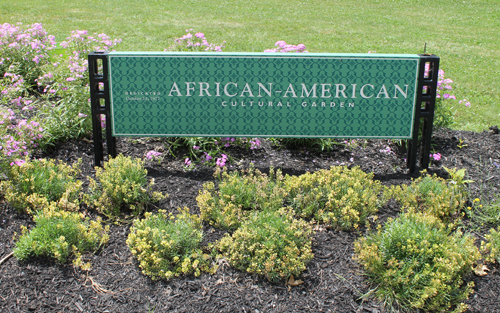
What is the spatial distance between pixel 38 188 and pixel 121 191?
0.75 metres

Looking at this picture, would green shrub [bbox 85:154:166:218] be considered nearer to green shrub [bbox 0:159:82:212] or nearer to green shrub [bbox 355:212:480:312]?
green shrub [bbox 0:159:82:212]

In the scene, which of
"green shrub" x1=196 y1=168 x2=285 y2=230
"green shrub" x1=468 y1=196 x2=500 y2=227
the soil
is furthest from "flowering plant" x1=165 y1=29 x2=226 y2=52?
"green shrub" x1=468 y1=196 x2=500 y2=227

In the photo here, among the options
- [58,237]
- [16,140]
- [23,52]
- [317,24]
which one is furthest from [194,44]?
[317,24]

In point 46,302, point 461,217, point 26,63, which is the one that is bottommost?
point 46,302

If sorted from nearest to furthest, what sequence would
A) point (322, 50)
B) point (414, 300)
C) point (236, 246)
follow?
1. point (414, 300)
2. point (236, 246)
3. point (322, 50)

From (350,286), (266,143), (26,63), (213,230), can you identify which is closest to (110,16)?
(26,63)

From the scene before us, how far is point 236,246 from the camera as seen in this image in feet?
12.0

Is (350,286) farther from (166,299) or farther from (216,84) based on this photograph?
(216,84)

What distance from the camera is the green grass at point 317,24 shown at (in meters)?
11.5

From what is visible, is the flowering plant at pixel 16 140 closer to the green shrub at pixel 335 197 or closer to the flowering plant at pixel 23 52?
the flowering plant at pixel 23 52

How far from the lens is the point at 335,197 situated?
14.1 ft

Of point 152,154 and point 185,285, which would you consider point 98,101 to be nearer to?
point 152,154

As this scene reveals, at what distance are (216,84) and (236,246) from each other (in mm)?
1911

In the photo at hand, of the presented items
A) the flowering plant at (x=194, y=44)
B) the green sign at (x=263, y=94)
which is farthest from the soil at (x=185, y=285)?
the flowering plant at (x=194, y=44)
